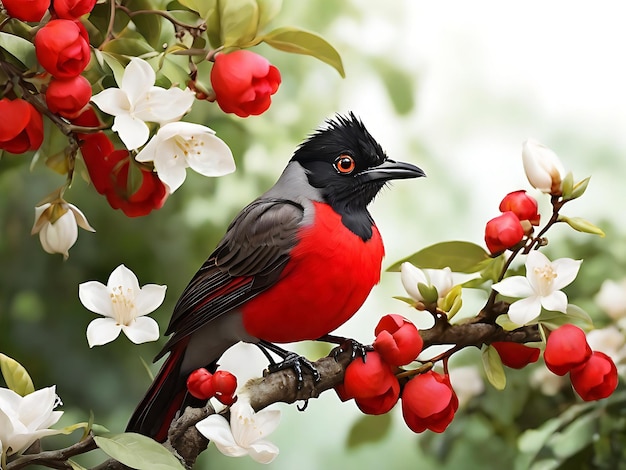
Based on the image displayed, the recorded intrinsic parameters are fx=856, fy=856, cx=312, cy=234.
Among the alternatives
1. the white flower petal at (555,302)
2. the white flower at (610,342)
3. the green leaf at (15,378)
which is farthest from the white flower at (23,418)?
the white flower at (610,342)

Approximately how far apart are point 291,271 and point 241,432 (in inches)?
5.8

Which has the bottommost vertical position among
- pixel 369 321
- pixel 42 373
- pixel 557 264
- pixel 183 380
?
pixel 42 373

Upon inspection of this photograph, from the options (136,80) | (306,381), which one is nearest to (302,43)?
(136,80)

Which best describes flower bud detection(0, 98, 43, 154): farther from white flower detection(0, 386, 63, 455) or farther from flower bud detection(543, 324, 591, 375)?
flower bud detection(543, 324, 591, 375)

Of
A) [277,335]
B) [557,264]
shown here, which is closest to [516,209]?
[557,264]

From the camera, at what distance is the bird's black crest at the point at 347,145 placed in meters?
0.67

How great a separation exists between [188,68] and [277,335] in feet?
0.70

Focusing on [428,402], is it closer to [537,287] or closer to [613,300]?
[537,287]

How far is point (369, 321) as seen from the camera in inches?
43.4

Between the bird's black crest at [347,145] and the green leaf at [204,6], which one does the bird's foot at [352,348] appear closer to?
the bird's black crest at [347,145]

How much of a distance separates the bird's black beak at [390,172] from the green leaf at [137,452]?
0.26 metres

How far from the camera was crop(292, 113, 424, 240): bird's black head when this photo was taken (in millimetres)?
663

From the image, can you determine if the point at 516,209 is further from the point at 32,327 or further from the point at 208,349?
the point at 32,327

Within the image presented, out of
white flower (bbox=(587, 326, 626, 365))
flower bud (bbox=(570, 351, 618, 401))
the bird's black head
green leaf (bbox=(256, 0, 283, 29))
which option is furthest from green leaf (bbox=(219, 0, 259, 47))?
white flower (bbox=(587, 326, 626, 365))
